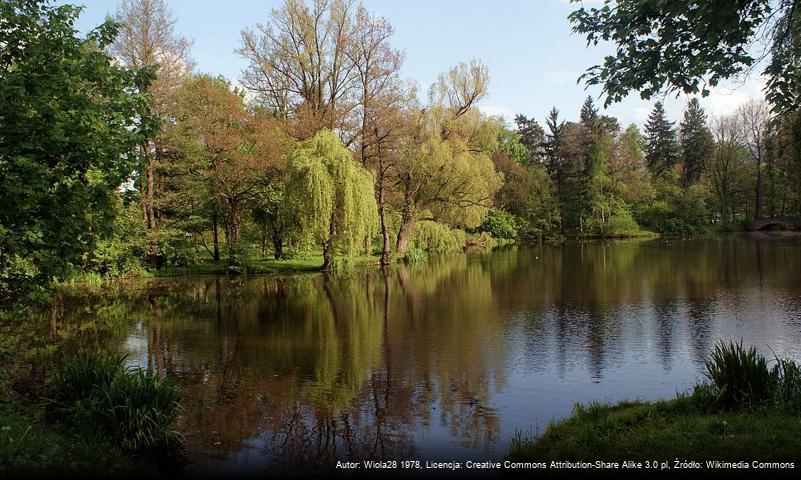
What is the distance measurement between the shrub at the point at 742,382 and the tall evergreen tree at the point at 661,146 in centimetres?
6732

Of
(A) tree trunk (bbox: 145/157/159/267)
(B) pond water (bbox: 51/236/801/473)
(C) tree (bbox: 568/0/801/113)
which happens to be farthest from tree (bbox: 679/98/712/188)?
(C) tree (bbox: 568/0/801/113)

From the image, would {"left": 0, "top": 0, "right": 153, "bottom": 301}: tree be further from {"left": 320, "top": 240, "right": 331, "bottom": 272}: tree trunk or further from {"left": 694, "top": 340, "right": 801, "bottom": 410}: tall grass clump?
{"left": 320, "top": 240, "right": 331, "bottom": 272}: tree trunk

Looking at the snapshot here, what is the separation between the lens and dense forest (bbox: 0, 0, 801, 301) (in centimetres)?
777

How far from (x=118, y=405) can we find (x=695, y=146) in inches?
2827

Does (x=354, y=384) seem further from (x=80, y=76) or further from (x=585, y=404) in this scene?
(x=80, y=76)

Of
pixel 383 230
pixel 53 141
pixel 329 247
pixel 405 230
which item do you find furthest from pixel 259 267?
pixel 53 141

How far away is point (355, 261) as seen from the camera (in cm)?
3108

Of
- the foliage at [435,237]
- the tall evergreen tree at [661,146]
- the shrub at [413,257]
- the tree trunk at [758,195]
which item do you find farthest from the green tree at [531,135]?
the shrub at [413,257]

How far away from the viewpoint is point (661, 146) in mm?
70125

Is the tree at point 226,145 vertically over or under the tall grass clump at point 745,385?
over

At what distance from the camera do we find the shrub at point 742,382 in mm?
6785

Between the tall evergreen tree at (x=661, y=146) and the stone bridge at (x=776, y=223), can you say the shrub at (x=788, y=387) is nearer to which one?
the stone bridge at (x=776, y=223)

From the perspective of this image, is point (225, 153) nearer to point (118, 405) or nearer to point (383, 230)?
point (383, 230)

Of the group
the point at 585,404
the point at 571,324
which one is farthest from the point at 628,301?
the point at 585,404
